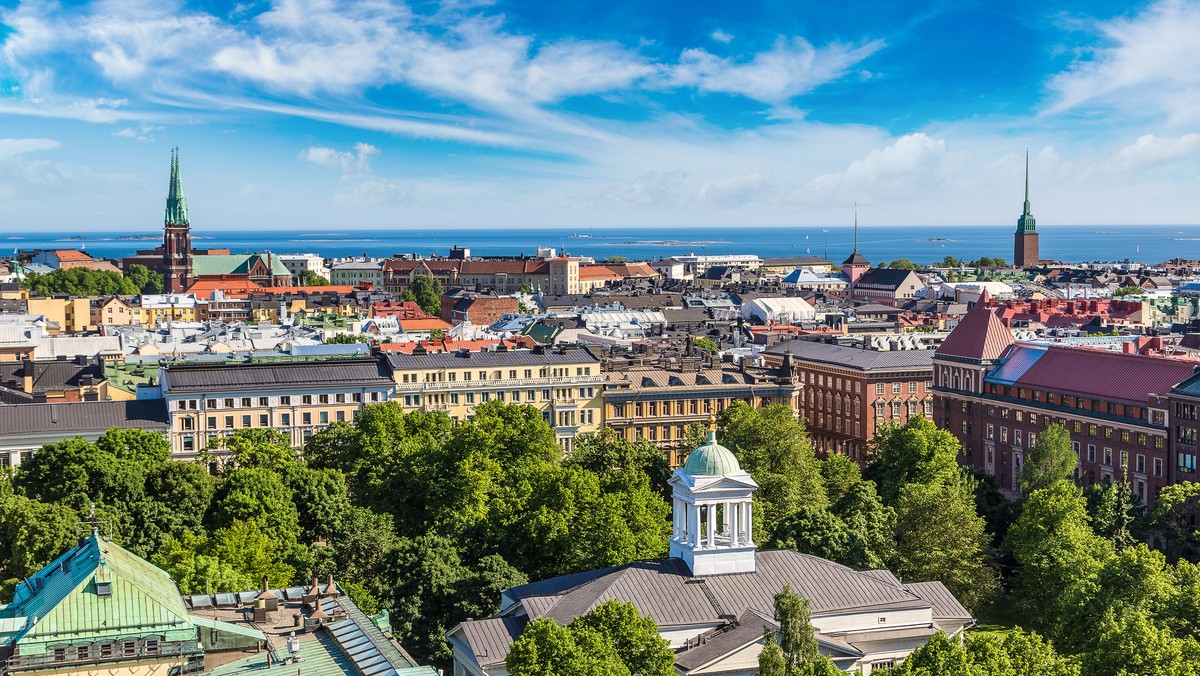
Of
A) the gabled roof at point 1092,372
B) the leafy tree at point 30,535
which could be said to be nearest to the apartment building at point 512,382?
the gabled roof at point 1092,372

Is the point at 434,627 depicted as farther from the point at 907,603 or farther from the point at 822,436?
the point at 822,436

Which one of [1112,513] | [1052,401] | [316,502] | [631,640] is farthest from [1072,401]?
[631,640]

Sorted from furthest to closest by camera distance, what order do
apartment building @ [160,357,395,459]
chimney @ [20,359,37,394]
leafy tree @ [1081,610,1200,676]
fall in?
chimney @ [20,359,37,394]
apartment building @ [160,357,395,459]
leafy tree @ [1081,610,1200,676]

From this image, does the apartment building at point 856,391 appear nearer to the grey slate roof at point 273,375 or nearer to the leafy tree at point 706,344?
the leafy tree at point 706,344

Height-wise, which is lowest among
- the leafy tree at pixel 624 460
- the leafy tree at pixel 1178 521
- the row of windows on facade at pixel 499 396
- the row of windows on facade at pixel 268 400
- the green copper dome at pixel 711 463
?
the leafy tree at pixel 1178 521

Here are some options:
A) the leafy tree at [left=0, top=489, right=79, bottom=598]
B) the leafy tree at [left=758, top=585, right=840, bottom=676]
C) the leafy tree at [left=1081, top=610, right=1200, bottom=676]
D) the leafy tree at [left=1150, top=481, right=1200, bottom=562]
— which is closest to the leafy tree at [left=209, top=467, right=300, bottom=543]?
the leafy tree at [left=0, top=489, right=79, bottom=598]

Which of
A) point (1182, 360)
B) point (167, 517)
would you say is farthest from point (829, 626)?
point (1182, 360)

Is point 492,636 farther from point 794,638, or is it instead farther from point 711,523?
point 794,638

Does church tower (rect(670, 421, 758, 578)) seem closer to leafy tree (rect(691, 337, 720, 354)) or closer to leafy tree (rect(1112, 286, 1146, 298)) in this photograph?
leafy tree (rect(691, 337, 720, 354))
